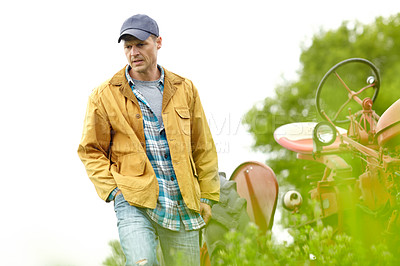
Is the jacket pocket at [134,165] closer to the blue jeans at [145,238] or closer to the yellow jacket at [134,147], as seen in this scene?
the yellow jacket at [134,147]

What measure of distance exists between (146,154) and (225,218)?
1.15 m

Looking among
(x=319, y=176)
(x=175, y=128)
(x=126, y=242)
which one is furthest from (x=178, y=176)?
(x=319, y=176)

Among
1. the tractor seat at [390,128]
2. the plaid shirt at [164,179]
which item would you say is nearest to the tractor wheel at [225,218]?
the plaid shirt at [164,179]

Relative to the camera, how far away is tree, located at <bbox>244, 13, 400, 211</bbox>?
12.4 m

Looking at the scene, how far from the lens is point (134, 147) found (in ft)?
10.9

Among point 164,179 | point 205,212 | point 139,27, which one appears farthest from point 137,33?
point 205,212

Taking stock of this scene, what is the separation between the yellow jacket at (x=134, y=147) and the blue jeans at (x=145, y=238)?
3.3 inches

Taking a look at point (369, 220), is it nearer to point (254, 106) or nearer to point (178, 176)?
point (178, 176)

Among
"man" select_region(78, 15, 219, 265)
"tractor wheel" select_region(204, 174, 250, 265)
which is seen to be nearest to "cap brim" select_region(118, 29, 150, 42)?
"man" select_region(78, 15, 219, 265)

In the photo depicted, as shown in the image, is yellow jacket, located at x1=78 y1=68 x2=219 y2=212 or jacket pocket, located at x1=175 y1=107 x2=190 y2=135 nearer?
yellow jacket, located at x1=78 y1=68 x2=219 y2=212

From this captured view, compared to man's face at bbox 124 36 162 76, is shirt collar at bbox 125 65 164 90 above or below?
below

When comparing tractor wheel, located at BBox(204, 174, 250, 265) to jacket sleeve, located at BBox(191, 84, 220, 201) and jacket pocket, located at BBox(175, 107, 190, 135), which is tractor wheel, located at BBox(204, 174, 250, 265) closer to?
jacket sleeve, located at BBox(191, 84, 220, 201)

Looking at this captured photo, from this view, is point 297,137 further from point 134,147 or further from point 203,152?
point 134,147

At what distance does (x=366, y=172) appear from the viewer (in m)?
3.93
